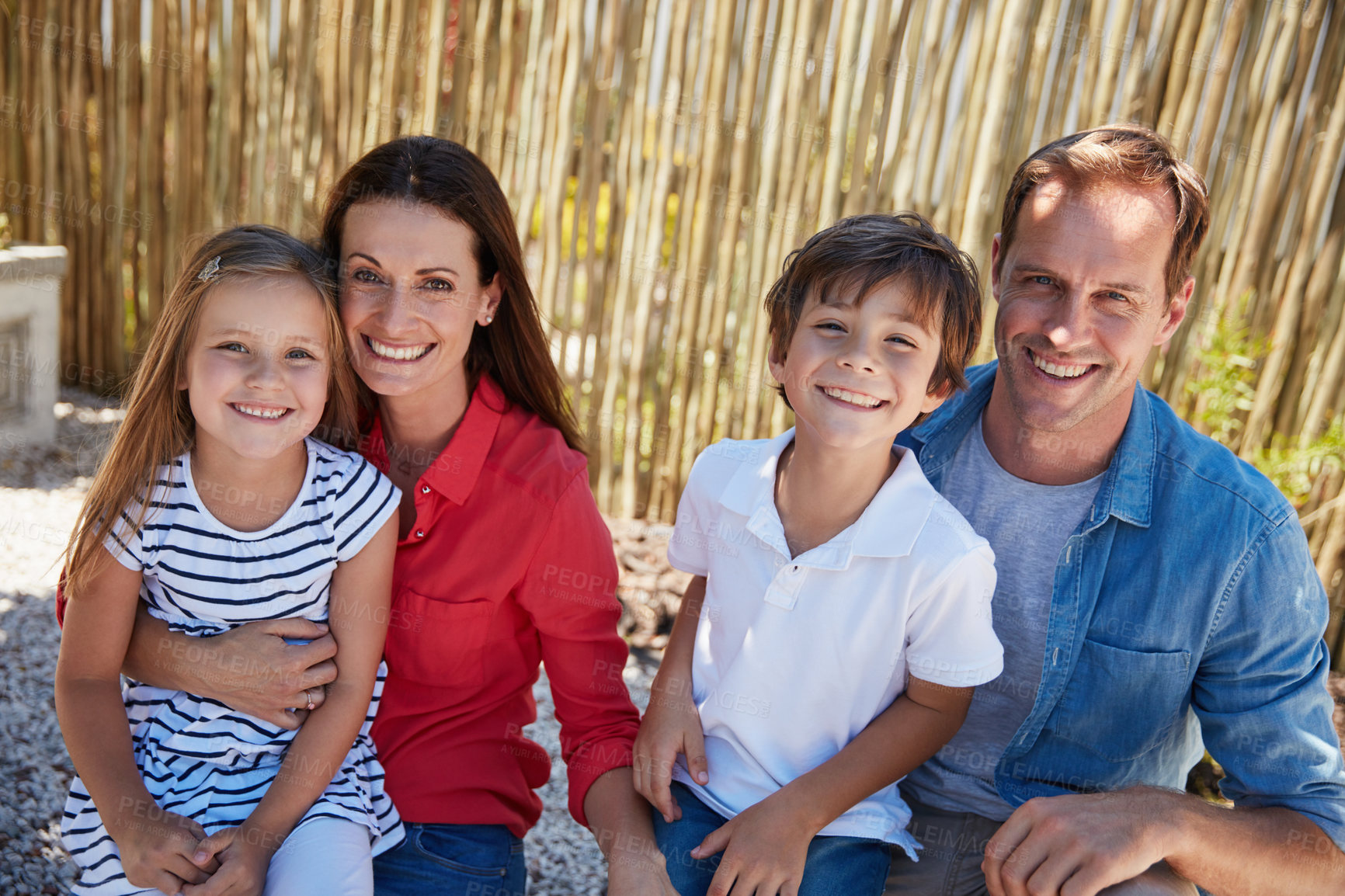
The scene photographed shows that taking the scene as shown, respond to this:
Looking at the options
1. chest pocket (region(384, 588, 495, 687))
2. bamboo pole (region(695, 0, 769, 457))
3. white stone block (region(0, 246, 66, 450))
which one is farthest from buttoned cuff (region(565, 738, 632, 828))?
white stone block (region(0, 246, 66, 450))

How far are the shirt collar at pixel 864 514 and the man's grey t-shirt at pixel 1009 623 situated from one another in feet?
1.00

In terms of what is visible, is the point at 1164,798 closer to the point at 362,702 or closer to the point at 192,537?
the point at 362,702

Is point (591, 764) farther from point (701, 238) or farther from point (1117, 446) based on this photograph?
point (701, 238)

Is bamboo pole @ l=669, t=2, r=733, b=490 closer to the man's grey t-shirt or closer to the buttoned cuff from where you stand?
the man's grey t-shirt

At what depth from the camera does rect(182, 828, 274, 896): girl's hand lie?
163 cm

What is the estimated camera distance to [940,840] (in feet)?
6.71

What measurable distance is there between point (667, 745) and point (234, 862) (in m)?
0.77

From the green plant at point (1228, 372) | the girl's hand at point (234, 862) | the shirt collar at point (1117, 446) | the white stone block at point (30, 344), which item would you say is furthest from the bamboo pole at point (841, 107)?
the white stone block at point (30, 344)

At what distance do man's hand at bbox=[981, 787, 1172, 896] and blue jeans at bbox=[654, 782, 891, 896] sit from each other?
226mm

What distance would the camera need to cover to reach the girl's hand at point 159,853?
1.64m

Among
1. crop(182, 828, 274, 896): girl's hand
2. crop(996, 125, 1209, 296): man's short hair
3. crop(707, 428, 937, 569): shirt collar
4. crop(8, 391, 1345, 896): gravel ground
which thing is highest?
crop(996, 125, 1209, 296): man's short hair

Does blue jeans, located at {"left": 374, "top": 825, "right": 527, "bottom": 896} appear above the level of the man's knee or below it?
below

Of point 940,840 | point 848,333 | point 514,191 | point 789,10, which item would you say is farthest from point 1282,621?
point 514,191

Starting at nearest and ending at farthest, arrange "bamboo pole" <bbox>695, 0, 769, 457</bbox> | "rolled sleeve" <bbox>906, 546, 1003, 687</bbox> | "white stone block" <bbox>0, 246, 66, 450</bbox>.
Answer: "rolled sleeve" <bbox>906, 546, 1003, 687</bbox> < "bamboo pole" <bbox>695, 0, 769, 457</bbox> < "white stone block" <bbox>0, 246, 66, 450</bbox>
